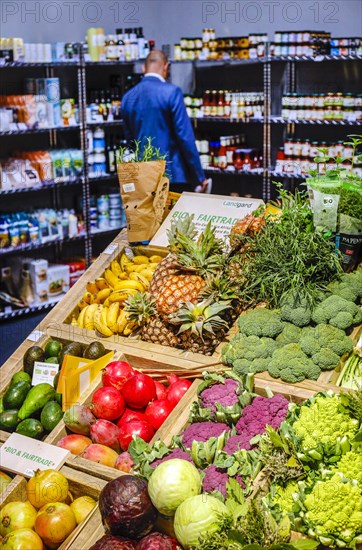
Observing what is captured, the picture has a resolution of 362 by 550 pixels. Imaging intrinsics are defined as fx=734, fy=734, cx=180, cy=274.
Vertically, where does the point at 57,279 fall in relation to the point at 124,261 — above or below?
below

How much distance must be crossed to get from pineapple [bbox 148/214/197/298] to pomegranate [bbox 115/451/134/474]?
83 cm

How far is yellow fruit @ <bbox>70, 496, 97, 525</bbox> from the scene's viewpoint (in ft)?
7.13

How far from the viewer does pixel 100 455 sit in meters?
2.40

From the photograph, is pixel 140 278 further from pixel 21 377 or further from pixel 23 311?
pixel 23 311

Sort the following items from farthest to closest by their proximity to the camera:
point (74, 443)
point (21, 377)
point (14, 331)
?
point (14, 331) → point (21, 377) → point (74, 443)

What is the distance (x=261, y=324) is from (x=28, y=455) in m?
0.95

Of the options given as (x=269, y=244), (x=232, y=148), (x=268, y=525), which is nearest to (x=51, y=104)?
(x=232, y=148)

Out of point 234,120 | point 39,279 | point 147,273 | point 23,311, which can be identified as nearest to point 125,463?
point 147,273

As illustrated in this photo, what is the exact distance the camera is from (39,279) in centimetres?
656

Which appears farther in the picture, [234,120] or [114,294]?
[234,120]

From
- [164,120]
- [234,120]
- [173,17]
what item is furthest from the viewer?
[173,17]

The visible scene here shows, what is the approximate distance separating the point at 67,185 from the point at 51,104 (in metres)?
0.93

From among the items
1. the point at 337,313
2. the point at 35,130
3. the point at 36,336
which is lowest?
the point at 36,336

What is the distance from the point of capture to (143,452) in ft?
7.24
